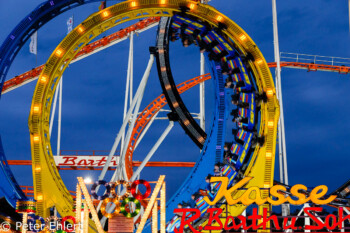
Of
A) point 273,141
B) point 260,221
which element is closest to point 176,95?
point 273,141

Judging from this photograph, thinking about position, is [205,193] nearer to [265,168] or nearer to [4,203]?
[265,168]

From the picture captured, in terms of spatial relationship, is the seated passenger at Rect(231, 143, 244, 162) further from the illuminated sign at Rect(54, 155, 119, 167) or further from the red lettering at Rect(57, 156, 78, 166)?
the red lettering at Rect(57, 156, 78, 166)

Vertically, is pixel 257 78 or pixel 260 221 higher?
pixel 257 78

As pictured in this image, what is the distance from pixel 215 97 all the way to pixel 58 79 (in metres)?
4.83

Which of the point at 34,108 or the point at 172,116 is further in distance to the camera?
the point at 172,116

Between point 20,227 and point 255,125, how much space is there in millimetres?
5830

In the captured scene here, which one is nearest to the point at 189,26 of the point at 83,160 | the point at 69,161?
the point at 83,160

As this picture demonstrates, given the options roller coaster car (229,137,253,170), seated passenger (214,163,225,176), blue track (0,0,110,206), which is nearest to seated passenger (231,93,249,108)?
roller coaster car (229,137,253,170)

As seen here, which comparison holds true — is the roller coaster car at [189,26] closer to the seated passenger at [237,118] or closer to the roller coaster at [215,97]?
the roller coaster at [215,97]

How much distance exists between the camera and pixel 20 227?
34.9 ft

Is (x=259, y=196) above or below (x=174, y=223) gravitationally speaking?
above

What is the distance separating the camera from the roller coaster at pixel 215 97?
11234mm

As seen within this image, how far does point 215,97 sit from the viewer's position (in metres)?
14.7

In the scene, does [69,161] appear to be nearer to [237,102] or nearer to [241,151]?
[237,102]
